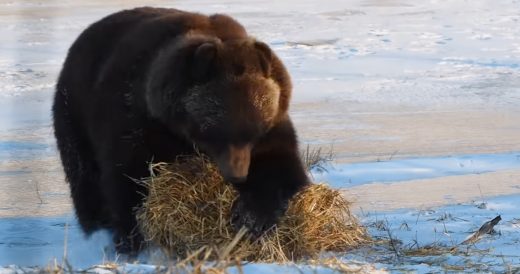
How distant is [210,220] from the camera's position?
17.8ft

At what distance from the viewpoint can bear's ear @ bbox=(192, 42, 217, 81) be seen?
513cm

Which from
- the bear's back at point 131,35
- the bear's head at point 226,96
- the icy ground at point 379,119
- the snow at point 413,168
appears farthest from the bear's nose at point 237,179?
the snow at point 413,168

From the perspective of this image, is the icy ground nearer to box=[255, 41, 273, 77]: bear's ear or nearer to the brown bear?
the brown bear

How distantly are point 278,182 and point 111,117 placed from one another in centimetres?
108

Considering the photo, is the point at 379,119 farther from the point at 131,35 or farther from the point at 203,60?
the point at 203,60

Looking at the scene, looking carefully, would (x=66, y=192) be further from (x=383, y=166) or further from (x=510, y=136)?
(x=510, y=136)

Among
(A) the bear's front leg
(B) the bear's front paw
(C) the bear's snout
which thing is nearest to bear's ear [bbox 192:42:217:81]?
(C) the bear's snout

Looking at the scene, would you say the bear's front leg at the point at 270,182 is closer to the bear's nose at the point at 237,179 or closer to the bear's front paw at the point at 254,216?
the bear's front paw at the point at 254,216

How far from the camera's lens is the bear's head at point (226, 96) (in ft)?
16.9

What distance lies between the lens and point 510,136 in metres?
9.09

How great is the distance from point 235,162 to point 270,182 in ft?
1.47

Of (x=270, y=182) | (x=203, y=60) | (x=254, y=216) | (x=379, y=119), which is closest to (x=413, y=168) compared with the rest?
(x=379, y=119)

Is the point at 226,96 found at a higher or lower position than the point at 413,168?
higher

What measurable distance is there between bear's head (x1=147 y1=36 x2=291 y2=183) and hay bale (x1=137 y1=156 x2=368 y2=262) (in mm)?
223
